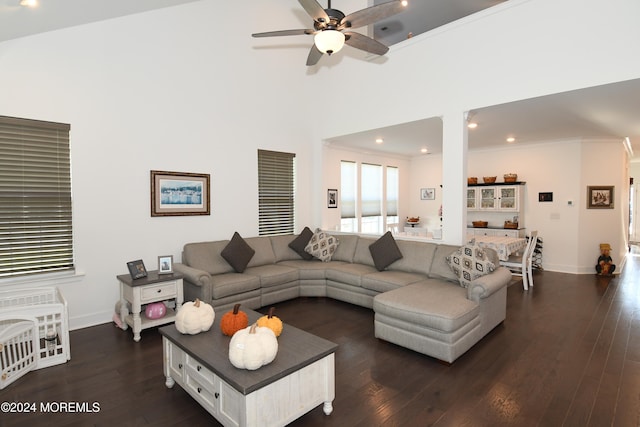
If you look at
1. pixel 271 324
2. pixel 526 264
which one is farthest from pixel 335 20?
pixel 526 264

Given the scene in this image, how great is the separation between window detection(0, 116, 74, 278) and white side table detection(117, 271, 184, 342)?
29.4 inches

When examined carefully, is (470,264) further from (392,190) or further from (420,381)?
(392,190)

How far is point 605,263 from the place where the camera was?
6.37 meters

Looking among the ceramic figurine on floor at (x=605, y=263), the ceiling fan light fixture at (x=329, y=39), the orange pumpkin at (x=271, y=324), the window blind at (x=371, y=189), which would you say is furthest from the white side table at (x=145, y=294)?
the ceramic figurine on floor at (x=605, y=263)

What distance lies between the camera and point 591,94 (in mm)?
3758

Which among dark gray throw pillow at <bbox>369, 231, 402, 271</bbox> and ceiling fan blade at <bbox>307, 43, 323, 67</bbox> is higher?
ceiling fan blade at <bbox>307, 43, 323, 67</bbox>

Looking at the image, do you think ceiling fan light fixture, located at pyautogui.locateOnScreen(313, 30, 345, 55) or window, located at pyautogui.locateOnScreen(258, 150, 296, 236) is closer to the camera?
ceiling fan light fixture, located at pyautogui.locateOnScreen(313, 30, 345, 55)

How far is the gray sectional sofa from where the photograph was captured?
10.1ft

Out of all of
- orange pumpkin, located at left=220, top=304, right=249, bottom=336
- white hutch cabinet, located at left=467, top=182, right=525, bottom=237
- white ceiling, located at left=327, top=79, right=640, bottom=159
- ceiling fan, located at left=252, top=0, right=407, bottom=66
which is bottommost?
orange pumpkin, located at left=220, top=304, right=249, bottom=336

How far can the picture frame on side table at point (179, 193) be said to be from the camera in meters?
4.38

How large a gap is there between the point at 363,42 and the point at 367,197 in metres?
5.09

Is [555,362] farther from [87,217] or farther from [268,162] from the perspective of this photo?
[87,217]

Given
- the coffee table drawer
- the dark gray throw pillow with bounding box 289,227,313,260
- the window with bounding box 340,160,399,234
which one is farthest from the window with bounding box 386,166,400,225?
the coffee table drawer

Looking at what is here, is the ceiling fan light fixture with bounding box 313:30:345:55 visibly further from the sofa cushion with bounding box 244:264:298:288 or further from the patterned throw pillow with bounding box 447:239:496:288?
the sofa cushion with bounding box 244:264:298:288
